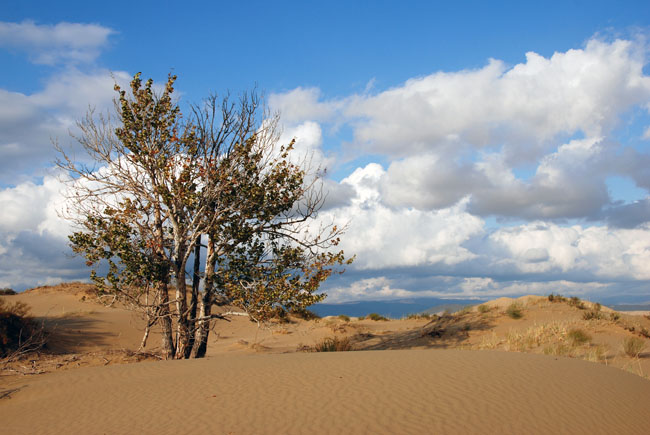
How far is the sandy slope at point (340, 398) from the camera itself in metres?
5.70

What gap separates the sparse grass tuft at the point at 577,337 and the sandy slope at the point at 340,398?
7096 millimetres

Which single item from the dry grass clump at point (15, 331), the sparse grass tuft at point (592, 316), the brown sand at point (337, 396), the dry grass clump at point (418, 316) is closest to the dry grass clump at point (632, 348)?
the brown sand at point (337, 396)

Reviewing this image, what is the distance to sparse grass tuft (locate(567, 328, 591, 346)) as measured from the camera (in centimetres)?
1608

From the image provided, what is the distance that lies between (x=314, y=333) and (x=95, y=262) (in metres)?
15.0

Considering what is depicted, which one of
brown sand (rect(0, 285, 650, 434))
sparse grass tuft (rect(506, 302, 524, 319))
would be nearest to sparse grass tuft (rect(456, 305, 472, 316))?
sparse grass tuft (rect(506, 302, 524, 319))

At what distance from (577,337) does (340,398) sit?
13315 millimetres

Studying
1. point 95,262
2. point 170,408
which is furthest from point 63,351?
point 170,408

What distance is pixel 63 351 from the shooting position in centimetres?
1925

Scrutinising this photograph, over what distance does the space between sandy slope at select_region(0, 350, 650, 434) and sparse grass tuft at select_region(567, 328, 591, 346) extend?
7096 millimetres

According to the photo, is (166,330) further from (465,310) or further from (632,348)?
(465,310)

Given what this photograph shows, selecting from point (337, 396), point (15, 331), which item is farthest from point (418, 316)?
point (337, 396)

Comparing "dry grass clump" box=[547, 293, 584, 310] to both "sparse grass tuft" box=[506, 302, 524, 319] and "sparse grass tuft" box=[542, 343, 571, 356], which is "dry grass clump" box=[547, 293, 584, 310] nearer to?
"sparse grass tuft" box=[506, 302, 524, 319]

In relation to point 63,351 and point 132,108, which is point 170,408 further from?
point 63,351

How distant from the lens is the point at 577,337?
648 inches
